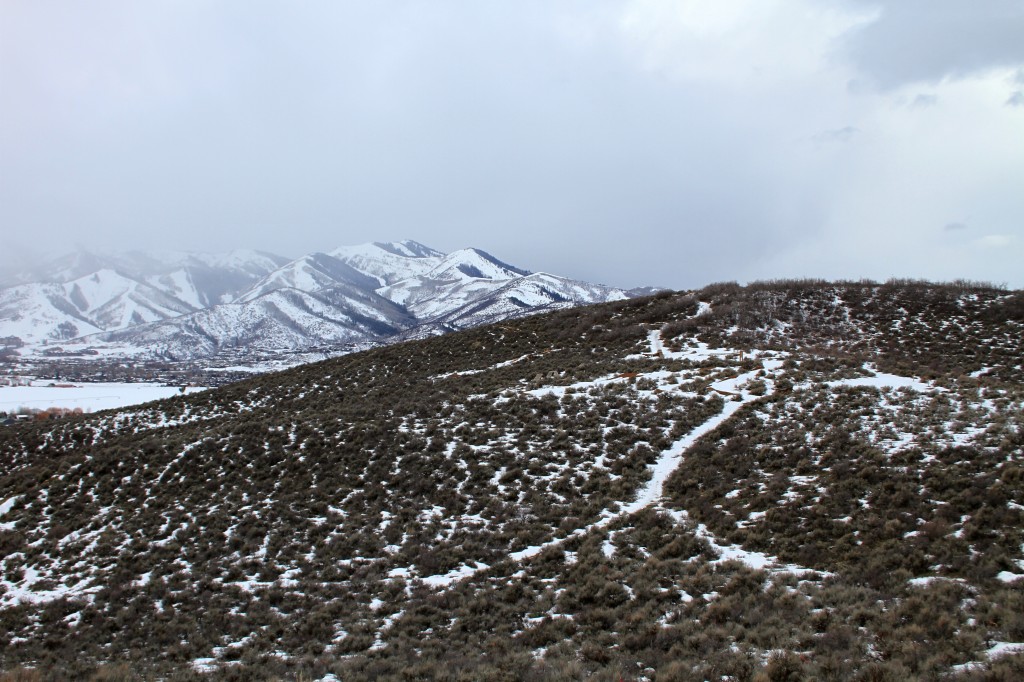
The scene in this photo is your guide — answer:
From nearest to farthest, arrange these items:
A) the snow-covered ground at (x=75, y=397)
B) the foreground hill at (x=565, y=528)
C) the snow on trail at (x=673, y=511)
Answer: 1. the foreground hill at (x=565, y=528)
2. the snow on trail at (x=673, y=511)
3. the snow-covered ground at (x=75, y=397)

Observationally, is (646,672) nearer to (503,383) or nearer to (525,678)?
(525,678)

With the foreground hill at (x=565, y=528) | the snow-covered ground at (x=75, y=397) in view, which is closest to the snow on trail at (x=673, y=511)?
the foreground hill at (x=565, y=528)

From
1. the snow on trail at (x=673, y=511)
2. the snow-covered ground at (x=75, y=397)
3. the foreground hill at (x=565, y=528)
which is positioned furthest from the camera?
the snow-covered ground at (x=75, y=397)

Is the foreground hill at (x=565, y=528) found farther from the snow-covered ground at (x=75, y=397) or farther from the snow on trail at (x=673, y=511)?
the snow-covered ground at (x=75, y=397)

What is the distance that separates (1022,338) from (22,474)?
167 feet

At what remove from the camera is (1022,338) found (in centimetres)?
2752

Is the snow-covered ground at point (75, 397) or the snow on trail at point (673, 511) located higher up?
the snow on trail at point (673, 511)

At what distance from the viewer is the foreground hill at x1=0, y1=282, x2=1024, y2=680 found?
8.02 metres

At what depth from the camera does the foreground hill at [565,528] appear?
26.3 feet

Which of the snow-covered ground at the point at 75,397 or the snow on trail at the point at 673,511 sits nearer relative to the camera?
the snow on trail at the point at 673,511

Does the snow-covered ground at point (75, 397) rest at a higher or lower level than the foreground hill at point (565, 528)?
lower

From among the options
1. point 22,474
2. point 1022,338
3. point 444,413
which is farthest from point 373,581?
point 1022,338

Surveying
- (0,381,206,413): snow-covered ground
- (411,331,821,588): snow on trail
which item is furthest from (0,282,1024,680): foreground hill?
(0,381,206,413): snow-covered ground

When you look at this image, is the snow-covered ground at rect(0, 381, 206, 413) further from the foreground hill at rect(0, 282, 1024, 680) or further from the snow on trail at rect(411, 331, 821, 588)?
the snow on trail at rect(411, 331, 821, 588)
